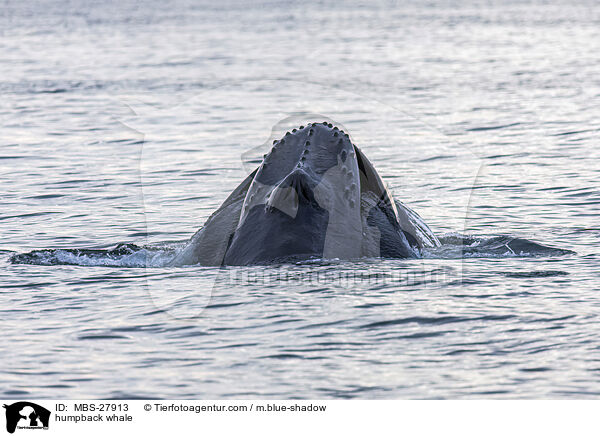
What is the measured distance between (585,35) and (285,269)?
43.4 m

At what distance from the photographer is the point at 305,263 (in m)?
9.39

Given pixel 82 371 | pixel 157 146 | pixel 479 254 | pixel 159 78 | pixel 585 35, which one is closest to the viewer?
pixel 82 371

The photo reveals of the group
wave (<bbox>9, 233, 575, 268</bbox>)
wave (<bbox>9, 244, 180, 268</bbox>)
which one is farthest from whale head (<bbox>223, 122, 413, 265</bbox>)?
wave (<bbox>9, 244, 180, 268</bbox>)

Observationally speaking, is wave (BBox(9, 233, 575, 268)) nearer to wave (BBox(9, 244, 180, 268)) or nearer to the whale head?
wave (BBox(9, 244, 180, 268))

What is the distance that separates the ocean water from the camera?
7657 mm

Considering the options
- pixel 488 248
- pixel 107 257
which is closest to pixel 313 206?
pixel 488 248

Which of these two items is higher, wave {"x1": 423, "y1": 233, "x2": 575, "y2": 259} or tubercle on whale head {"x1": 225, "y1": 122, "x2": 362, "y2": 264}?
tubercle on whale head {"x1": 225, "y1": 122, "x2": 362, "y2": 264}

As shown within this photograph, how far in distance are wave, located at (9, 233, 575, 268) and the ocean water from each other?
57mm

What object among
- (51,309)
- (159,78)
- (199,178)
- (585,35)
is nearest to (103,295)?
(51,309)

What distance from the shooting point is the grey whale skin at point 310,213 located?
926 centimetres

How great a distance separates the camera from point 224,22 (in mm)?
68062

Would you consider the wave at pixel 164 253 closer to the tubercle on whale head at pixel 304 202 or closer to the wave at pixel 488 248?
the wave at pixel 488 248
